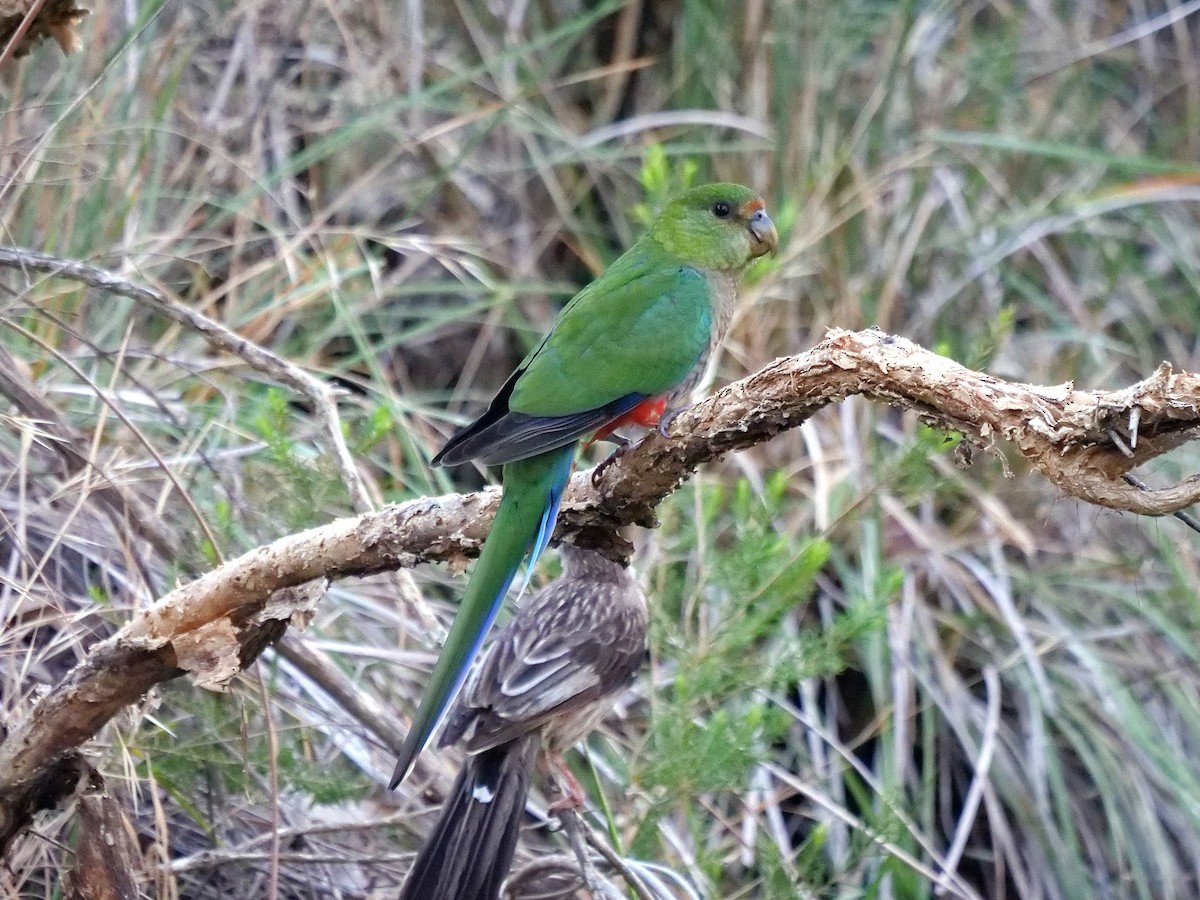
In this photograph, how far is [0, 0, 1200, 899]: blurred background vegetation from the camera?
9.84 ft

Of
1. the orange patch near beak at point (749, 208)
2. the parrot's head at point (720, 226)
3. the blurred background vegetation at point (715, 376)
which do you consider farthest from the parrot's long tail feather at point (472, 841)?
the orange patch near beak at point (749, 208)

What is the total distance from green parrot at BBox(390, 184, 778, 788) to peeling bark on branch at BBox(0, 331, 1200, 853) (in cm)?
8

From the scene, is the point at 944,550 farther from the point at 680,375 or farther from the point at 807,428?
the point at 680,375

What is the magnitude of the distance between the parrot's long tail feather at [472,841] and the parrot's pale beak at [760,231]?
150 cm

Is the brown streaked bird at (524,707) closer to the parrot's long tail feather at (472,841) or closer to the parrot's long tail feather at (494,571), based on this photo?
the parrot's long tail feather at (472,841)

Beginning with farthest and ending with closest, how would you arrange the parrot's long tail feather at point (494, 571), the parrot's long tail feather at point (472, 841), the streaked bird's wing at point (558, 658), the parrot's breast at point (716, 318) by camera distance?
the streaked bird's wing at point (558, 658) < the parrot's breast at point (716, 318) < the parrot's long tail feather at point (472, 841) < the parrot's long tail feather at point (494, 571)

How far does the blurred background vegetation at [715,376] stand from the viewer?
3000 mm

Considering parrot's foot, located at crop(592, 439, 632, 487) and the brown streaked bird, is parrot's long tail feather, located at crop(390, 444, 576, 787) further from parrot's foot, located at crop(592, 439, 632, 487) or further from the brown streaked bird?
the brown streaked bird

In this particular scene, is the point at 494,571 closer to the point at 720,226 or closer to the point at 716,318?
the point at 716,318

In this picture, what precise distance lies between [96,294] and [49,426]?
3.52 feet

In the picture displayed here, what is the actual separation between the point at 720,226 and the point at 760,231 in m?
0.11

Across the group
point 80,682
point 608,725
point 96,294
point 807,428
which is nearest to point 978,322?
point 807,428

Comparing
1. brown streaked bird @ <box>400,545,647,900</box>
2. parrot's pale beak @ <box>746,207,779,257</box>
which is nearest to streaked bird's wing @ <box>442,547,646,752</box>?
brown streaked bird @ <box>400,545,647,900</box>

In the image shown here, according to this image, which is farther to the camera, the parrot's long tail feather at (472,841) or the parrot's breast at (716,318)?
the parrot's breast at (716,318)
